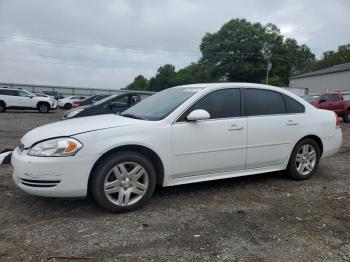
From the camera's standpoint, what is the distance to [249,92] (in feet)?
16.3

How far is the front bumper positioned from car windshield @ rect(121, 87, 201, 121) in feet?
3.50

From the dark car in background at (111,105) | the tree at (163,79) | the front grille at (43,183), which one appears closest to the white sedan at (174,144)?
the front grille at (43,183)

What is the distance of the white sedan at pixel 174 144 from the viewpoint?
3.69m

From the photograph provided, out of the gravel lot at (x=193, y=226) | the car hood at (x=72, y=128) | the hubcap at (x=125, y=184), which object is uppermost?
the car hood at (x=72, y=128)

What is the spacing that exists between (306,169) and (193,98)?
7.45 feet

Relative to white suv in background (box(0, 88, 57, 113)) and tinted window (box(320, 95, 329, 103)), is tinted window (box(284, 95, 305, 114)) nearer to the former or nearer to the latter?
tinted window (box(320, 95, 329, 103))

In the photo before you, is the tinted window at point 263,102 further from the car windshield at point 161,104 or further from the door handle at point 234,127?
the car windshield at point 161,104

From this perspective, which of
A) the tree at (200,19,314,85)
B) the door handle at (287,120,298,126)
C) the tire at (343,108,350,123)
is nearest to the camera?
the door handle at (287,120,298,126)

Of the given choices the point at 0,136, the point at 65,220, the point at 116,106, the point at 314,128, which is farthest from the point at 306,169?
the point at 0,136

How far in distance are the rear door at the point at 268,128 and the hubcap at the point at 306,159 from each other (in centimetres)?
29

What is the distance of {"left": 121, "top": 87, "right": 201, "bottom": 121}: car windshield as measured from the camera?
14.4 ft

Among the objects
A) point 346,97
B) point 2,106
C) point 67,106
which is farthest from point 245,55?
point 2,106

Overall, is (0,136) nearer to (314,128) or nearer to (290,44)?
(314,128)

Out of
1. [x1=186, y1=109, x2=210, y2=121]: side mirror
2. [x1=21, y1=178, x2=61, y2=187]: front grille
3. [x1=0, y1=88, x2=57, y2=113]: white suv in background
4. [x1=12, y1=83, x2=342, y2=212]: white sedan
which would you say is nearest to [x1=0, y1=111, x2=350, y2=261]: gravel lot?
[x1=12, y1=83, x2=342, y2=212]: white sedan
